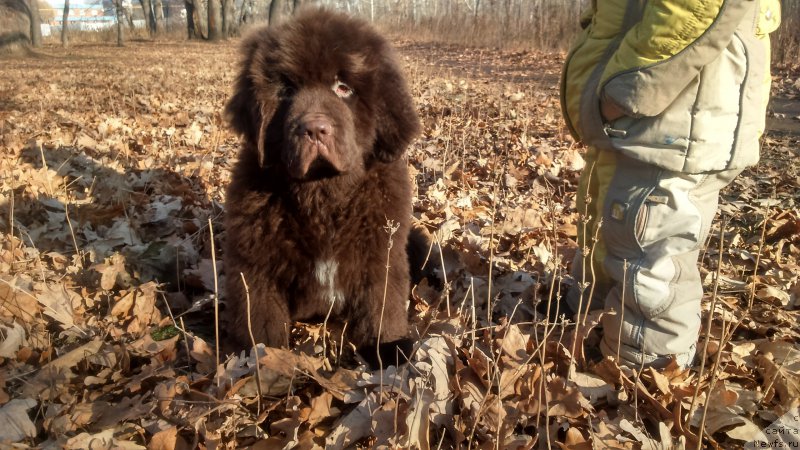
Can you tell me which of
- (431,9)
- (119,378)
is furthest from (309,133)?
(431,9)

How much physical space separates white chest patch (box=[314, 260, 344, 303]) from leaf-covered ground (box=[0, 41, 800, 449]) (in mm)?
262

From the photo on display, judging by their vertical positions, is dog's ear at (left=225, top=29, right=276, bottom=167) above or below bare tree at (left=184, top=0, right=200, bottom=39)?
below

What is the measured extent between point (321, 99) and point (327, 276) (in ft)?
2.70

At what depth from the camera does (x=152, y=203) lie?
4336 mm

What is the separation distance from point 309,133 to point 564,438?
1.58 metres

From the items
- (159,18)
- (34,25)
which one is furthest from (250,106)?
(159,18)

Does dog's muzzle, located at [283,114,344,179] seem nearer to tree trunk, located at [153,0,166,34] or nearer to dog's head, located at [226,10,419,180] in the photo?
dog's head, located at [226,10,419,180]

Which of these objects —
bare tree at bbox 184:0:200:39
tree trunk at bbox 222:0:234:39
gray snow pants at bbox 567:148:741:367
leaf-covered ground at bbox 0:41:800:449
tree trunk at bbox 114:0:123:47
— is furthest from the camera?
tree trunk at bbox 222:0:234:39

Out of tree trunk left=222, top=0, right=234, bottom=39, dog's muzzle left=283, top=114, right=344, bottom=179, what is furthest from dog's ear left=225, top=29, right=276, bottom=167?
tree trunk left=222, top=0, right=234, bottom=39

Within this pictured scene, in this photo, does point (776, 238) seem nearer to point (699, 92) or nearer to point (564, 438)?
point (699, 92)

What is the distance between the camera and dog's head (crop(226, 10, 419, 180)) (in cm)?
236

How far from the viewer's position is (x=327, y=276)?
2.57 m

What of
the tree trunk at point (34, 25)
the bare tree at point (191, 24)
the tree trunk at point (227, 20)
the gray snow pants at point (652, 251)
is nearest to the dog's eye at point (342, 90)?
the gray snow pants at point (652, 251)

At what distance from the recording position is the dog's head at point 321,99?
2361mm
